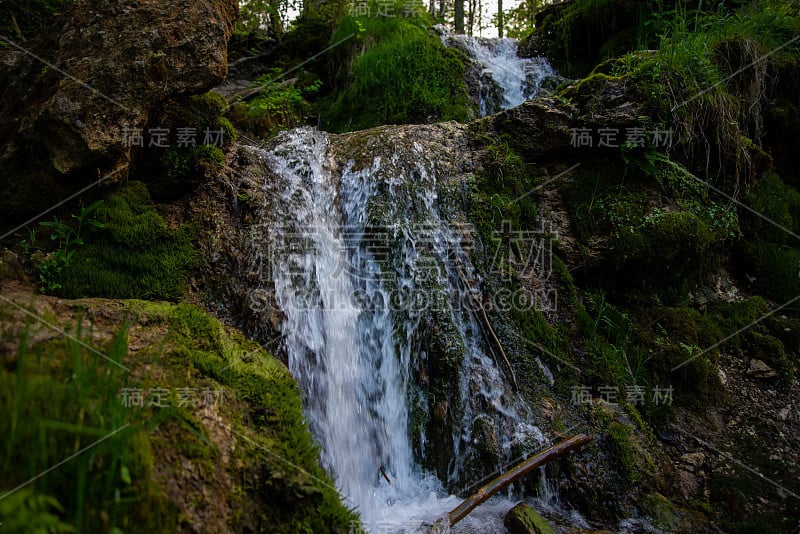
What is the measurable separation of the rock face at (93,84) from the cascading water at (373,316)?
1.15m

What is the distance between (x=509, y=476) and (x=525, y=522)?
1.08 feet

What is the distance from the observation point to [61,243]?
3012 mm

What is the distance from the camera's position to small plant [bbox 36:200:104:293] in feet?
9.34

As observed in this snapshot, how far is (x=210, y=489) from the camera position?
5.81ft

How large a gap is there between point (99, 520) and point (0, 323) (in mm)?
1282

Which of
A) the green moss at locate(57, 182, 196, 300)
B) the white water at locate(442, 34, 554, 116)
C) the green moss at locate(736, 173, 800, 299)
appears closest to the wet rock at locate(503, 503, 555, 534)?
the green moss at locate(57, 182, 196, 300)

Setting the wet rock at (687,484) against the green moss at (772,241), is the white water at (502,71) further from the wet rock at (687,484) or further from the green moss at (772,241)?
the wet rock at (687,484)

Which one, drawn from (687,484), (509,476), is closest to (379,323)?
(509,476)

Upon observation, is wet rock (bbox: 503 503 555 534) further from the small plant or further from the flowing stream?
the small plant

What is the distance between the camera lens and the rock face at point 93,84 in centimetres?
311

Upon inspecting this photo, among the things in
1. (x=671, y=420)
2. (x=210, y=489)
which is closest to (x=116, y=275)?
(x=210, y=489)

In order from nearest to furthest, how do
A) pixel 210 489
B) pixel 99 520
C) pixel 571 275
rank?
pixel 99 520, pixel 210 489, pixel 571 275

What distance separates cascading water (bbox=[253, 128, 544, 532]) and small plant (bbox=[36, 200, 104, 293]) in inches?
52.1

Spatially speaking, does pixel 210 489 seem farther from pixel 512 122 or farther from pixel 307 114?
pixel 307 114
